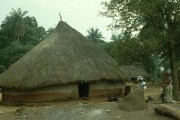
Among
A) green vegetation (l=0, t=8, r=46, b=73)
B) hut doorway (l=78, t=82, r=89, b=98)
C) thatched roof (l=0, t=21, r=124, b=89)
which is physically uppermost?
green vegetation (l=0, t=8, r=46, b=73)

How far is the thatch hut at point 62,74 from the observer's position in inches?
751

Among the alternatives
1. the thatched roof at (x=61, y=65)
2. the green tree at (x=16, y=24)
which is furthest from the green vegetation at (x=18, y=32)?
the thatched roof at (x=61, y=65)

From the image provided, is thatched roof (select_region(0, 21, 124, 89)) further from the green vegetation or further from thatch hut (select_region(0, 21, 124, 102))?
the green vegetation

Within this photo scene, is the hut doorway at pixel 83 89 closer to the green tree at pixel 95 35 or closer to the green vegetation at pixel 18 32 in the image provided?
the green vegetation at pixel 18 32

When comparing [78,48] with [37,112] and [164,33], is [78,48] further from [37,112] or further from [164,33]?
[37,112]

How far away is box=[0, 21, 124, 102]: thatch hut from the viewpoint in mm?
19078

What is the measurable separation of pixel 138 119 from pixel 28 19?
145 ft

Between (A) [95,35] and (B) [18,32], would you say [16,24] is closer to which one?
(B) [18,32]

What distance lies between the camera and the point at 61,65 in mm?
19688

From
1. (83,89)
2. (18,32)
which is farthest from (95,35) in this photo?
(83,89)

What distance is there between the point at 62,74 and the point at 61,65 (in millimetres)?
718

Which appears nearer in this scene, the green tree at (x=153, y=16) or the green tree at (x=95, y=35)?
the green tree at (x=153, y=16)

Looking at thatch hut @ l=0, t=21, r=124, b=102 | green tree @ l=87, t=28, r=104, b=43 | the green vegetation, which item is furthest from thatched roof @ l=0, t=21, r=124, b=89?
green tree @ l=87, t=28, r=104, b=43

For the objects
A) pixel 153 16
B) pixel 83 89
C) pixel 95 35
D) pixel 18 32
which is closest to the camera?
pixel 153 16
